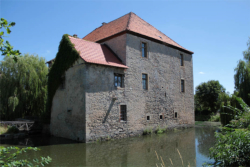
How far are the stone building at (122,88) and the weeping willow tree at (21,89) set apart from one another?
3.93m

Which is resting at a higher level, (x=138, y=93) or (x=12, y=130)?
(x=138, y=93)

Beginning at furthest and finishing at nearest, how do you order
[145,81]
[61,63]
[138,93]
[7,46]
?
1. [145,81]
2. [138,93]
3. [61,63]
4. [7,46]

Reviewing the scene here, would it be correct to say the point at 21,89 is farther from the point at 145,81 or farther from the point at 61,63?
the point at 145,81

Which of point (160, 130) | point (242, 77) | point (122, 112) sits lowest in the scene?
point (160, 130)

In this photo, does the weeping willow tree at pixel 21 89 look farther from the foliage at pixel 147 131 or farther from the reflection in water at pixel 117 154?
the foliage at pixel 147 131

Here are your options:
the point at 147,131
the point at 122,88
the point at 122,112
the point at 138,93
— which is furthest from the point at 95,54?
the point at 147,131

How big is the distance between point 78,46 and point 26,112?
28.2 feet

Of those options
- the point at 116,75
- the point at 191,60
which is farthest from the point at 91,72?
the point at 191,60

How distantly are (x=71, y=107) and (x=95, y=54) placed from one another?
3747 millimetres

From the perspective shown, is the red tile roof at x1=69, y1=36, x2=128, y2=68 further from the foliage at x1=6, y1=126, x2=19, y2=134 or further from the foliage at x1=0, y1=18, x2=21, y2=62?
the foliage at x1=0, y1=18, x2=21, y2=62

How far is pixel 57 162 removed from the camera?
25.1ft

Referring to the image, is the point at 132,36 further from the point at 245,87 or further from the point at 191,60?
the point at 245,87

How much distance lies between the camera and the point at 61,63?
13.5m

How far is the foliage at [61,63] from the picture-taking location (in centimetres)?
1257
